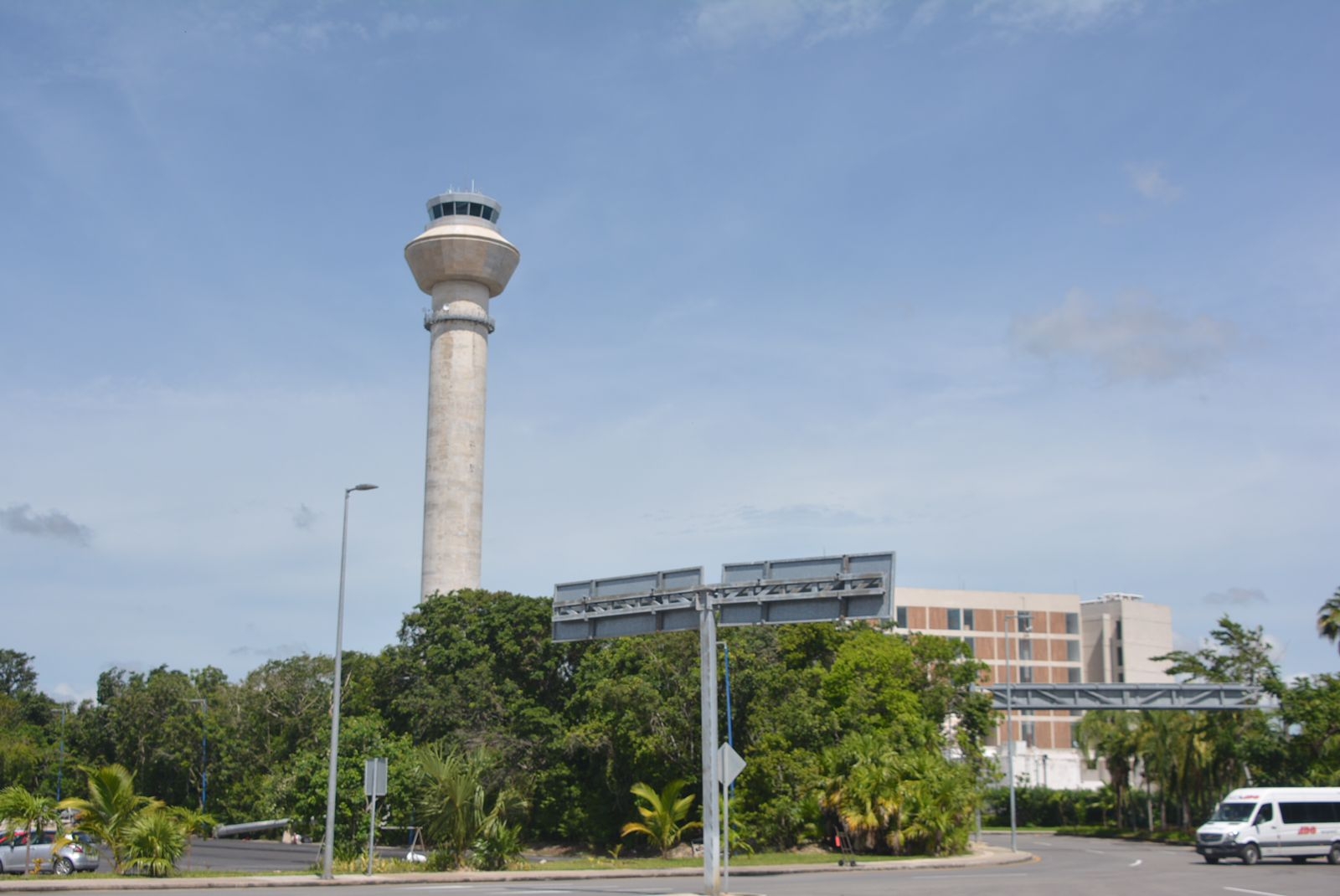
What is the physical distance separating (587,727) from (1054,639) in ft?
251

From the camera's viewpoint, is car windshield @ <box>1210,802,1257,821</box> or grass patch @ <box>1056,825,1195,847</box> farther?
grass patch @ <box>1056,825,1195,847</box>

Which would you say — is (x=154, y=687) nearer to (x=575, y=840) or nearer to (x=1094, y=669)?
(x=575, y=840)

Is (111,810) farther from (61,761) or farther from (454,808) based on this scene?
(61,761)

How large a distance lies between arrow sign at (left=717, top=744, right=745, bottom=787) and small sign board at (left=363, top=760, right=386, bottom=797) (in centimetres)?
882

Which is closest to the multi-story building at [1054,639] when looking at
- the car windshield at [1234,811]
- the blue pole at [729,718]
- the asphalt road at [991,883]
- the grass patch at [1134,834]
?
the grass patch at [1134,834]

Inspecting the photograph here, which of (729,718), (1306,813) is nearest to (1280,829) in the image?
(1306,813)

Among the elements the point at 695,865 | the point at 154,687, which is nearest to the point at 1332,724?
the point at 695,865

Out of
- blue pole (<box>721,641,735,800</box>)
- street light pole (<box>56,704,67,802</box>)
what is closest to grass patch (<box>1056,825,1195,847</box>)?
blue pole (<box>721,641,735,800</box>)

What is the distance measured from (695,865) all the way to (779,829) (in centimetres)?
815

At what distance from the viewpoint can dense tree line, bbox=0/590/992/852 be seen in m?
40.9

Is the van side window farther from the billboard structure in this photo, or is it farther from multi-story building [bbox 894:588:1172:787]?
multi-story building [bbox 894:588:1172:787]

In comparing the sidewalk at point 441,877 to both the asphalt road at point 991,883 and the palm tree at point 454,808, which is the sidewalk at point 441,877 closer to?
the asphalt road at point 991,883

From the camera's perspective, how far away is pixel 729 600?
2705cm

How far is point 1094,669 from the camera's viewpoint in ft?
393
